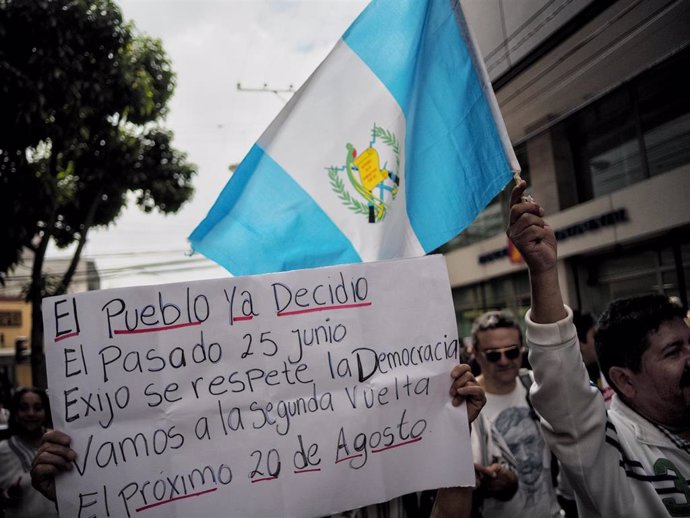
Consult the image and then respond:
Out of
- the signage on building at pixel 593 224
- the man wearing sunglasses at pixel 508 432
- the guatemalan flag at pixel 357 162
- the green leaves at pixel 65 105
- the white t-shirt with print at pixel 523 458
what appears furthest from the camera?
the signage on building at pixel 593 224

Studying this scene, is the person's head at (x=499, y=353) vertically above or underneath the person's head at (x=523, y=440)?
above

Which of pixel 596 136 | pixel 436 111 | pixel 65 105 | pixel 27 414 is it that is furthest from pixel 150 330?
pixel 596 136

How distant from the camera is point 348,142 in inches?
99.2

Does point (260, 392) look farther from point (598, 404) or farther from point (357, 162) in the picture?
point (357, 162)

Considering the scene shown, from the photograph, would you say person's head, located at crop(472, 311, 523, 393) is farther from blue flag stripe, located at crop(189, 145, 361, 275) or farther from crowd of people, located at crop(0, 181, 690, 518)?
blue flag stripe, located at crop(189, 145, 361, 275)

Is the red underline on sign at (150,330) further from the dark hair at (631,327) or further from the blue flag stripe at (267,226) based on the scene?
the dark hair at (631,327)

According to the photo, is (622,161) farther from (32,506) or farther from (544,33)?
(32,506)

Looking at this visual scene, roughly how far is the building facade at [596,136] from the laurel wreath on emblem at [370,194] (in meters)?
3.52

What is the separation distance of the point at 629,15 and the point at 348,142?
3739 mm

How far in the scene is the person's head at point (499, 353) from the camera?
10.2 ft

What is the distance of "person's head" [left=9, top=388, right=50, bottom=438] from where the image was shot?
4016 mm

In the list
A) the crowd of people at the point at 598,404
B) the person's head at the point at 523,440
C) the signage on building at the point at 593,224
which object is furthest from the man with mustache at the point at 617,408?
the signage on building at the point at 593,224

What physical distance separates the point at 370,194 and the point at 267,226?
48 centimetres

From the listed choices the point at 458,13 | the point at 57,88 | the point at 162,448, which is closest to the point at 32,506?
the point at 162,448
